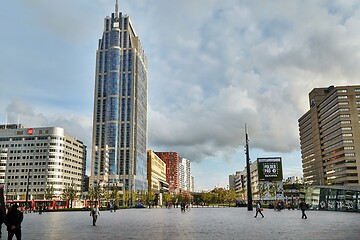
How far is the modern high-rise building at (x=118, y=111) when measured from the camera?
166 metres

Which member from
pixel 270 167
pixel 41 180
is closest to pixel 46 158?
pixel 41 180

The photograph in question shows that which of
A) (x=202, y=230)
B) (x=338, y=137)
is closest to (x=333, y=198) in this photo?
(x=202, y=230)

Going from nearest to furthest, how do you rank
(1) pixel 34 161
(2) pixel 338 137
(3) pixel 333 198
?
1. (3) pixel 333 198
2. (2) pixel 338 137
3. (1) pixel 34 161

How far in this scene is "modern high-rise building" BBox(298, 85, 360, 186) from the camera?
477ft

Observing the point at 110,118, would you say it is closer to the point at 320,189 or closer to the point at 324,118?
the point at 324,118

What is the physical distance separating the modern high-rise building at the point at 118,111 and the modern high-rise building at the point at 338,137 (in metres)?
99.7

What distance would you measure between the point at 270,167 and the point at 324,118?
357 feet

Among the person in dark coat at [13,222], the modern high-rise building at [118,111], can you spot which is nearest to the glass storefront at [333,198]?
the person in dark coat at [13,222]

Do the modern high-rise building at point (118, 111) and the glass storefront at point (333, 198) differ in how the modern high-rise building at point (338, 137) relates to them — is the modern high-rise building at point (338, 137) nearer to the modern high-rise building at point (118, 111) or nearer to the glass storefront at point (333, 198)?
the modern high-rise building at point (118, 111)

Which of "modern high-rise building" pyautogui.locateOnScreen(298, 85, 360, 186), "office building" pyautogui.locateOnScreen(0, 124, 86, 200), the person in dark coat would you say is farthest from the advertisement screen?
"office building" pyautogui.locateOnScreen(0, 124, 86, 200)

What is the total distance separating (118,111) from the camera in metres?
172

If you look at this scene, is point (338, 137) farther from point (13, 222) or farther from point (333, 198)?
point (13, 222)

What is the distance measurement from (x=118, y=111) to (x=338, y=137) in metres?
111

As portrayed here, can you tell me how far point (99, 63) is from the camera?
181m
